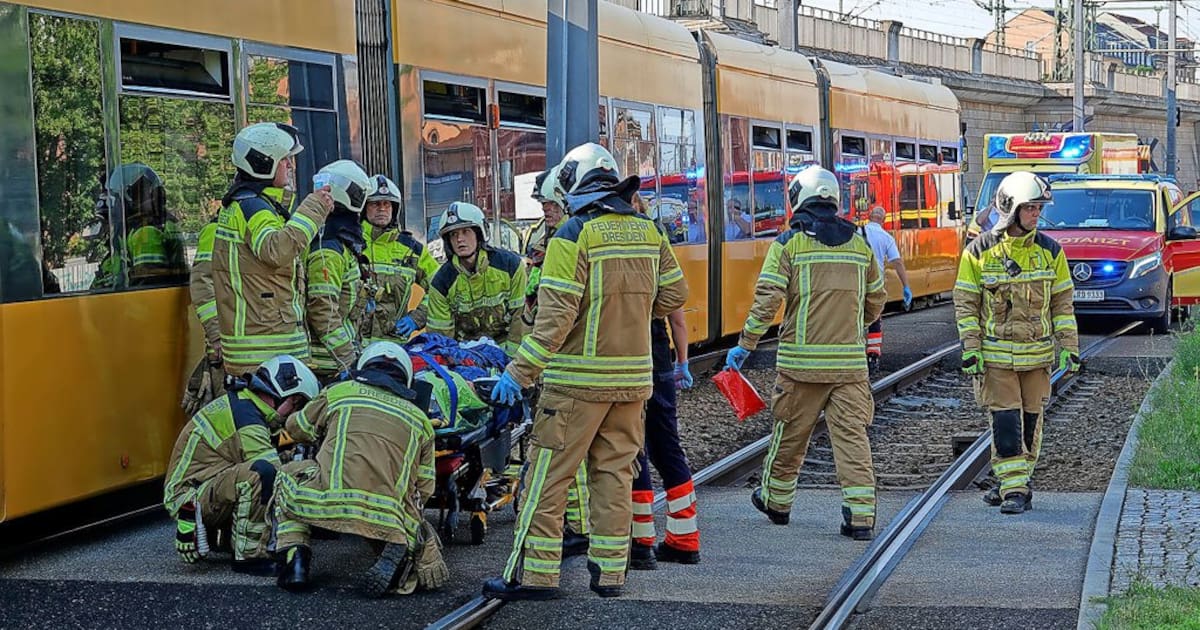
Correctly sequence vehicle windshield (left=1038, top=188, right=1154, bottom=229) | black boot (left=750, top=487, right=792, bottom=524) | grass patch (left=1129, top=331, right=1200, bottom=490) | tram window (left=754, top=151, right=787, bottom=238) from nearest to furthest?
black boot (left=750, top=487, right=792, bottom=524) → grass patch (left=1129, top=331, right=1200, bottom=490) → tram window (left=754, top=151, right=787, bottom=238) → vehicle windshield (left=1038, top=188, right=1154, bottom=229)

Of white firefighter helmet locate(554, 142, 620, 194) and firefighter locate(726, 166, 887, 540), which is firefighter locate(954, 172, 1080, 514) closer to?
firefighter locate(726, 166, 887, 540)

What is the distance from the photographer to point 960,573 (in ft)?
26.2

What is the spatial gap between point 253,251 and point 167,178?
76 cm

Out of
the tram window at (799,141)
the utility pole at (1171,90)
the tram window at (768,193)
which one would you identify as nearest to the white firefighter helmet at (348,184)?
the tram window at (768,193)

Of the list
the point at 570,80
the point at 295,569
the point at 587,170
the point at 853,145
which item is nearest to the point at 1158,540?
the point at 587,170

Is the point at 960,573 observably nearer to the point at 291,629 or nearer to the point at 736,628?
the point at 736,628

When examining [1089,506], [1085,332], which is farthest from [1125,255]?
[1089,506]

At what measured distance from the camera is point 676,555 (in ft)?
26.8

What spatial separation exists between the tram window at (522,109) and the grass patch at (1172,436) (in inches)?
191

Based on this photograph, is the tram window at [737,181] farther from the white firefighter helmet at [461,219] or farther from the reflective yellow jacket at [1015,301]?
the white firefighter helmet at [461,219]

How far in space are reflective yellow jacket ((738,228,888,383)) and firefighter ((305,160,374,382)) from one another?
2113 mm

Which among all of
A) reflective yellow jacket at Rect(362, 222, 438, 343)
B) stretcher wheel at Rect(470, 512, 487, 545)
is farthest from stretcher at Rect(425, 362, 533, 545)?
reflective yellow jacket at Rect(362, 222, 438, 343)

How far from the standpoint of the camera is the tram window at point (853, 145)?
876 inches

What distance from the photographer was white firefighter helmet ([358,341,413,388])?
7539mm
